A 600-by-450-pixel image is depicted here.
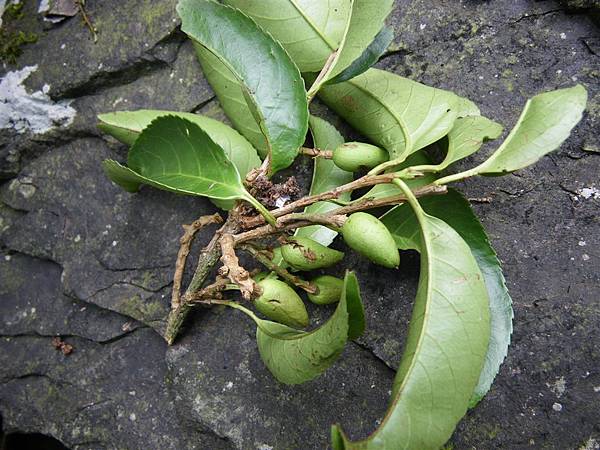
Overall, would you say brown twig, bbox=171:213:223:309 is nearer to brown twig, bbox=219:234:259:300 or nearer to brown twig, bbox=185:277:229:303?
brown twig, bbox=185:277:229:303

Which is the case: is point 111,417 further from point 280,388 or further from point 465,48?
point 465,48

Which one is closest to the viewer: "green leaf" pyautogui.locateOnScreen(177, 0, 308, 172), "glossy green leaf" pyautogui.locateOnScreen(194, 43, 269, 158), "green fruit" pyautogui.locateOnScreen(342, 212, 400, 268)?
"green fruit" pyautogui.locateOnScreen(342, 212, 400, 268)

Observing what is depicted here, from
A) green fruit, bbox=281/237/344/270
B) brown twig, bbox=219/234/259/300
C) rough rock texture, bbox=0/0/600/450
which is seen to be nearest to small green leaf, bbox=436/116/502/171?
rough rock texture, bbox=0/0/600/450

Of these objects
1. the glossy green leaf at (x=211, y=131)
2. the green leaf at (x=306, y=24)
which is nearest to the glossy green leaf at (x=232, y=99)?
the glossy green leaf at (x=211, y=131)

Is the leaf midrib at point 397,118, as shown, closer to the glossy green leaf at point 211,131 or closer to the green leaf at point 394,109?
the green leaf at point 394,109

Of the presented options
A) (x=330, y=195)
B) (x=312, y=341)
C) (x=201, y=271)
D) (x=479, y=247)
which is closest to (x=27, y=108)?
(x=201, y=271)

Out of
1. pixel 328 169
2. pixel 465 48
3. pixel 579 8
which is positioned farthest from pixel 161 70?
pixel 579 8
